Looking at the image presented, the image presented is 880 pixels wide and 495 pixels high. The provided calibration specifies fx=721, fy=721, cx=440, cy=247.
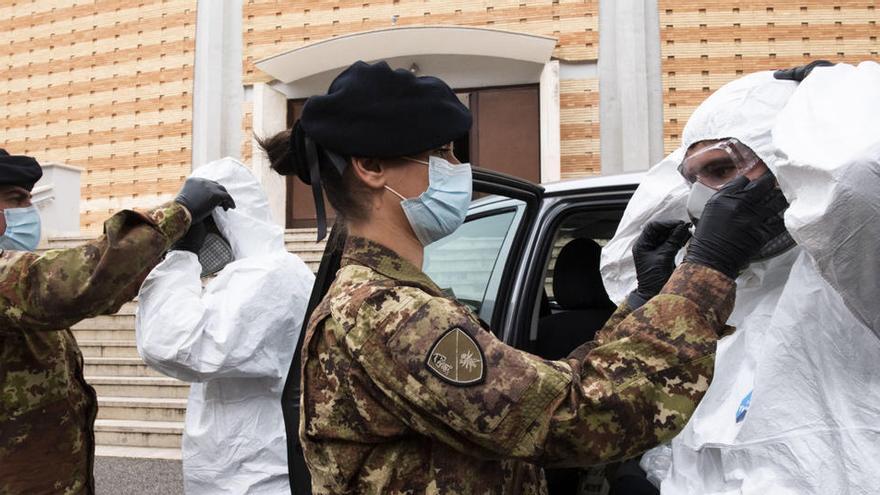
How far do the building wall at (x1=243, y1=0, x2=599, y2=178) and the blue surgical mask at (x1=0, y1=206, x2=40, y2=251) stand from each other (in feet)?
25.2

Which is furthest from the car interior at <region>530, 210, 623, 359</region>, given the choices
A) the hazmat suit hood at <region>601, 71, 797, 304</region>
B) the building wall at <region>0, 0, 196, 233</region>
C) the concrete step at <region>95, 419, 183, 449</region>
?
the building wall at <region>0, 0, 196, 233</region>

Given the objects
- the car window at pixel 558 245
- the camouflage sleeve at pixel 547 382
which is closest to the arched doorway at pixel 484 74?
the car window at pixel 558 245

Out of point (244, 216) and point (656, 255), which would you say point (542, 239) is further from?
point (244, 216)

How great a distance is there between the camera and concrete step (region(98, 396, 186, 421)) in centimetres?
595

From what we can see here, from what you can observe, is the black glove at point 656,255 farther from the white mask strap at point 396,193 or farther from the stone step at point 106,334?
the stone step at point 106,334

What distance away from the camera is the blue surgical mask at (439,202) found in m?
1.36

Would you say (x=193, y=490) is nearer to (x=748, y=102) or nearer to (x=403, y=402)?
(x=403, y=402)

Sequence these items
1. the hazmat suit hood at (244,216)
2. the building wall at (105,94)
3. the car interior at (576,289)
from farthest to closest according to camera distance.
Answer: the building wall at (105,94), the hazmat suit hood at (244,216), the car interior at (576,289)

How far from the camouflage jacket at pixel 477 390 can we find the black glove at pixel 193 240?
1529 millimetres

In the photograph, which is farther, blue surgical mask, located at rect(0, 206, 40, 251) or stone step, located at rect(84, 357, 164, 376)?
stone step, located at rect(84, 357, 164, 376)

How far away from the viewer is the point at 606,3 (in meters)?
10.0

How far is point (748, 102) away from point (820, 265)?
1.74 ft

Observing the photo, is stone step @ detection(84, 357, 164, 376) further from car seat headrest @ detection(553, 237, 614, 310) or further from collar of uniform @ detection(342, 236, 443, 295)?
collar of uniform @ detection(342, 236, 443, 295)

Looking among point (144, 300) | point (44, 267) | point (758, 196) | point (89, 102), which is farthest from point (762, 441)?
point (89, 102)
